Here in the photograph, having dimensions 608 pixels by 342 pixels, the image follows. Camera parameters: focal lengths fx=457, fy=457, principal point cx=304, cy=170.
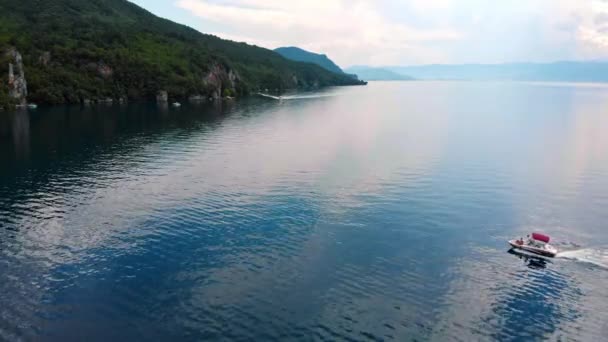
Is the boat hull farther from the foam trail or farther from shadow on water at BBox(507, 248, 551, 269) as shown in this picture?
the foam trail

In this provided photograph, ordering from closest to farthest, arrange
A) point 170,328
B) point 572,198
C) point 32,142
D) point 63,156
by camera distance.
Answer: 1. point 170,328
2. point 572,198
3. point 63,156
4. point 32,142

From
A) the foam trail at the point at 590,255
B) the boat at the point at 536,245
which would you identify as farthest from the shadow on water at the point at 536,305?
the foam trail at the point at 590,255

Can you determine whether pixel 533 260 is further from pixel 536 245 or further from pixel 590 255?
pixel 590 255

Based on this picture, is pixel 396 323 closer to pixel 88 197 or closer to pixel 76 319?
pixel 76 319

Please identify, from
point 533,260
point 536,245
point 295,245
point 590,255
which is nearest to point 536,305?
point 533,260

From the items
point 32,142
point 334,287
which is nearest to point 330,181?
point 334,287

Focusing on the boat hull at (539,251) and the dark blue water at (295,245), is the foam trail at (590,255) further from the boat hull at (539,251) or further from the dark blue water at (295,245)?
the boat hull at (539,251)

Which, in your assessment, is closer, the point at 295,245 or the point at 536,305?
the point at 536,305
